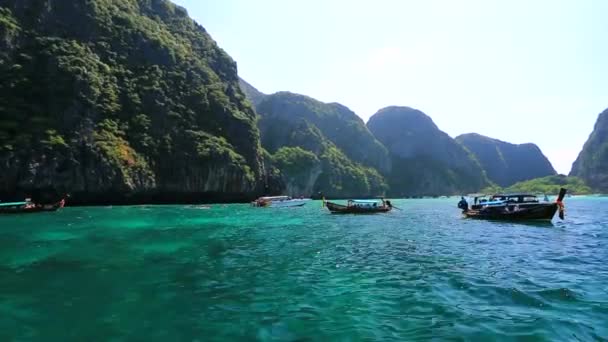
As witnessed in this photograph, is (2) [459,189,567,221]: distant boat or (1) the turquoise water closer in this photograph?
(1) the turquoise water

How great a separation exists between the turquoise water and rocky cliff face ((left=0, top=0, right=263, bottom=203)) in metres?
50.4

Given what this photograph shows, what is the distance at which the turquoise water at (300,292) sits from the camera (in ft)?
27.4

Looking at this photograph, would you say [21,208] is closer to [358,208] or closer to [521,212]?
[358,208]

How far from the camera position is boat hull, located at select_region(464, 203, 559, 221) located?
38.1m

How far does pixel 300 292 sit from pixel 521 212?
35664mm

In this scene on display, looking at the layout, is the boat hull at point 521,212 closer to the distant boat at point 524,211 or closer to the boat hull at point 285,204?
the distant boat at point 524,211

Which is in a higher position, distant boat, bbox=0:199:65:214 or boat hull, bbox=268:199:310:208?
boat hull, bbox=268:199:310:208

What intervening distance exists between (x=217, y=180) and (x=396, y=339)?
8354 cm

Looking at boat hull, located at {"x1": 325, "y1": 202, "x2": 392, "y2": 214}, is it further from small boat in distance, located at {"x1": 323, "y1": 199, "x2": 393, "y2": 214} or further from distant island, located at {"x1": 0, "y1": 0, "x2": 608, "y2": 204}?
distant island, located at {"x1": 0, "y1": 0, "x2": 608, "y2": 204}

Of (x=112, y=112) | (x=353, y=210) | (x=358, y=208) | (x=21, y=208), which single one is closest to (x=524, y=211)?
(x=358, y=208)

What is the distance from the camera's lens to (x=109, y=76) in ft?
279

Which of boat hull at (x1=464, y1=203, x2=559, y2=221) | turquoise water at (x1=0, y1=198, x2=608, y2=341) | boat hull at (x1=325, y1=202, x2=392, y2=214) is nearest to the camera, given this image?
turquoise water at (x1=0, y1=198, x2=608, y2=341)

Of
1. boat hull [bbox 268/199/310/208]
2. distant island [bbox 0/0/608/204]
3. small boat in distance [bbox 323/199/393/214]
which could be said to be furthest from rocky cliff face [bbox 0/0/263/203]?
small boat in distance [bbox 323/199/393/214]

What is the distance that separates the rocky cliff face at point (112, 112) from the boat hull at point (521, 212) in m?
59.6
